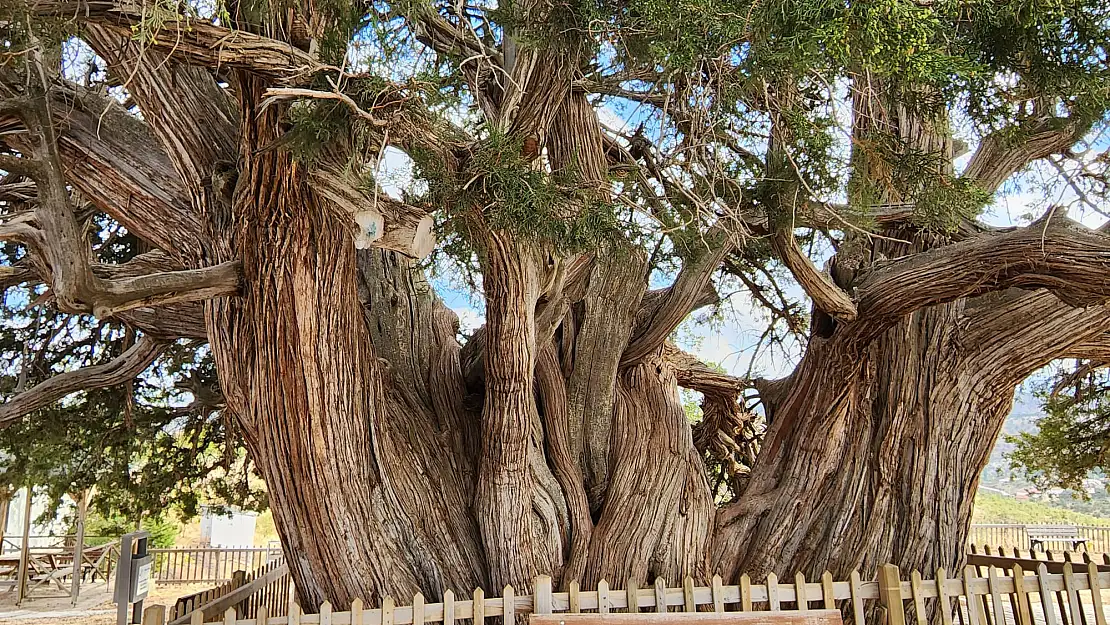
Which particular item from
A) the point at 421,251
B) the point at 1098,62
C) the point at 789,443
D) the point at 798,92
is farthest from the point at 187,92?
the point at 789,443

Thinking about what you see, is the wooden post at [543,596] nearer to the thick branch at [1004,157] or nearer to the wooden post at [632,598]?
the wooden post at [632,598]

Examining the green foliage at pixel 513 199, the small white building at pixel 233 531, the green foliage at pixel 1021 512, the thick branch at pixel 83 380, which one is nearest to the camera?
the green foliage at pixel 513 199

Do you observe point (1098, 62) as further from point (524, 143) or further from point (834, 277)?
point (834, 277)

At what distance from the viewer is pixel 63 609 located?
10992 mm

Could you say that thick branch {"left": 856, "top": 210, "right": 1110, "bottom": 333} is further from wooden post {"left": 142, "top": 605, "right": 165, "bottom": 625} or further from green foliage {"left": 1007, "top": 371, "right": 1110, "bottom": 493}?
wooden post {"left": 142, "top": 605, "right": 165, "bottom": 625}

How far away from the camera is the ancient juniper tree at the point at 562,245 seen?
3.04 meters

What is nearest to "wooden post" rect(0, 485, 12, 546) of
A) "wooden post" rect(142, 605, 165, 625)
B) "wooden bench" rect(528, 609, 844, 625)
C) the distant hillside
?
"wooden post" rect(142, 605, 165, 625)

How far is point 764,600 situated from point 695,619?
63 cm

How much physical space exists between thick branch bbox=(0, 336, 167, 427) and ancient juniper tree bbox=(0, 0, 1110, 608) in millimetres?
29

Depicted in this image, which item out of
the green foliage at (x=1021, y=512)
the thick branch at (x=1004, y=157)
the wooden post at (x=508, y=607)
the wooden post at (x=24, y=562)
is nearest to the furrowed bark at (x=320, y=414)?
the wooden post at (x=508, y=607)

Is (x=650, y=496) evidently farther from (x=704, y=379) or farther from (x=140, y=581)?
(x=140, y=581)

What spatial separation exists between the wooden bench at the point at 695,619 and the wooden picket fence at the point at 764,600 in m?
0.14

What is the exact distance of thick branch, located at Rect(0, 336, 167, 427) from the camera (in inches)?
229

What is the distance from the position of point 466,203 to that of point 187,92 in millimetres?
2116
